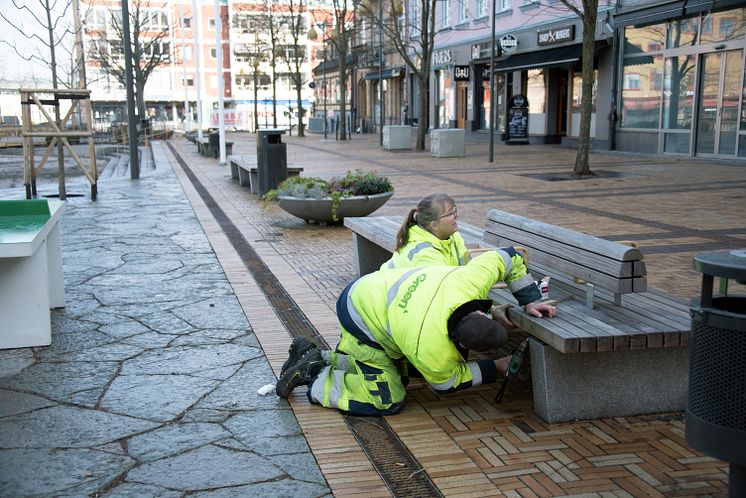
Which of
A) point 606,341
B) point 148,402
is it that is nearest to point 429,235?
point 606,341

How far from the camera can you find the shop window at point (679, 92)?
65.2ft

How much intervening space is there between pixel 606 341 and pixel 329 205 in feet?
21.3

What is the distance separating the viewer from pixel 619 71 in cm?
2248

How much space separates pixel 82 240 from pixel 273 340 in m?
4.97

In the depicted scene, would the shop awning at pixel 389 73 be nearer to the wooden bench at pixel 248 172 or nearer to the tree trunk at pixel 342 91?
the tree trunk at pixel 342 91

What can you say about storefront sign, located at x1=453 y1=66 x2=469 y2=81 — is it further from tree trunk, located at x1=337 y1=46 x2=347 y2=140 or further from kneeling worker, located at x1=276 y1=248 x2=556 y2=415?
kneeling worker, located at x1=276 y1=248 x2=556 y2=415

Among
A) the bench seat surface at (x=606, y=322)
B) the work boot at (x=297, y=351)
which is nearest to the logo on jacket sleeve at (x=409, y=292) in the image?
the bench seat surface at (x=606, y=322)

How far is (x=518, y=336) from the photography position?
208 inches

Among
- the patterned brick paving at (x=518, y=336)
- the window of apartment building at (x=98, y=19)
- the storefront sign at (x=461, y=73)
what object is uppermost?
the window of apartment building at (x=98, y=19)

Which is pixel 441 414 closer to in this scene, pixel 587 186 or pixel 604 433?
pixel 604 433

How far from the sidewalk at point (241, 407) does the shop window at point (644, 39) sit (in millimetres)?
12511

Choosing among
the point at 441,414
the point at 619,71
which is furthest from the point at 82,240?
the point at 619,71

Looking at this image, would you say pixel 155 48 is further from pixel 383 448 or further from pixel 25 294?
pixel 383 448

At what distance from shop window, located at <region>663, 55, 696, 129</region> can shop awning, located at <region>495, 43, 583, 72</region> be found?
11.2 feet
